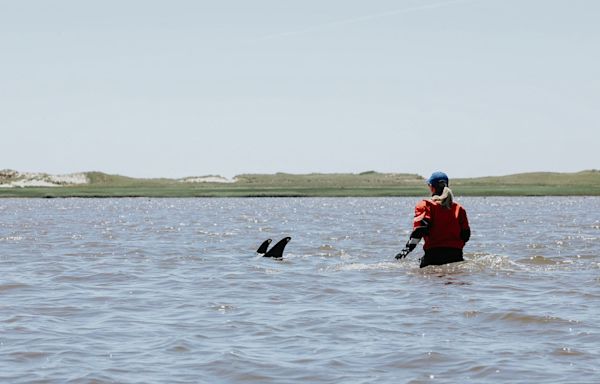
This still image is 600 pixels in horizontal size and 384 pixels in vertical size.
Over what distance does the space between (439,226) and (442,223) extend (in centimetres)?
11

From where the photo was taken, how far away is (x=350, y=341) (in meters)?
13.0

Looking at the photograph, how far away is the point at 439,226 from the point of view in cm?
2114

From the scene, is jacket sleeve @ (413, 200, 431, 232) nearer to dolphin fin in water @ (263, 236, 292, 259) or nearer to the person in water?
the person in water

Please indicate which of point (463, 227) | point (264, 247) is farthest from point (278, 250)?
point (463, 227)

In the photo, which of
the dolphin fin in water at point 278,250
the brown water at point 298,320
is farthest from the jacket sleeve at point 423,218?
the dolphin fin in water at point 278,250

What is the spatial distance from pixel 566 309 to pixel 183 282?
8206 millimetres

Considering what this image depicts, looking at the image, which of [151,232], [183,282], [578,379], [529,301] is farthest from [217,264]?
[151,232]

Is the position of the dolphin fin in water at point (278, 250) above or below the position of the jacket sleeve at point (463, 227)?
below

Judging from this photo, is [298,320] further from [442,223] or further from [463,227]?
[463,227]

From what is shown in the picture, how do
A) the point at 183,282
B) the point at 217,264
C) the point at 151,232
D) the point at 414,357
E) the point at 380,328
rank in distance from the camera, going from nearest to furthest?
the point at 414,357
the point at 380,328
the point at 183,282
the point at 217,264
the point at 151,232

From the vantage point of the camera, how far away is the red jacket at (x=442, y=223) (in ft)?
68.6

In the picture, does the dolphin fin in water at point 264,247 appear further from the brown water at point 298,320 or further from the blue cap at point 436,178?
the blue cap at point 436,178

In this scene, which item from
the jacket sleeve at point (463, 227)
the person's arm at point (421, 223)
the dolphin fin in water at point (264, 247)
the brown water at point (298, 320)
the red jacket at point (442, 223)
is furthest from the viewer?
the dolphin fin in water at point (264, 247)

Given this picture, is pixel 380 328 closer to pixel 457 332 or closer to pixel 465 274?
pixel 457 332
